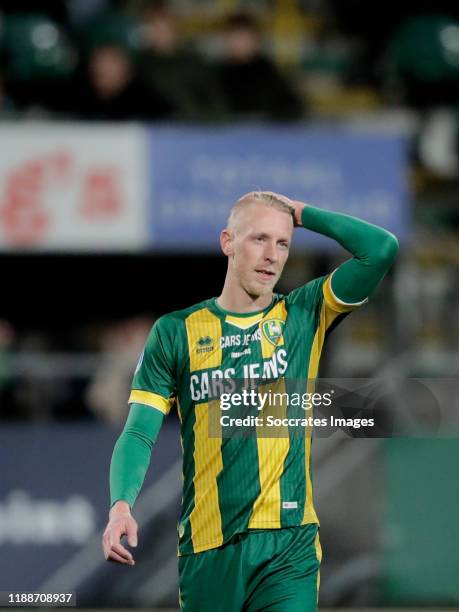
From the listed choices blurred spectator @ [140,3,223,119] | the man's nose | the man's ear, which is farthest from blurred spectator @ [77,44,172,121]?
the man's nose

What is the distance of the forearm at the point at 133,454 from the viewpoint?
15.3 ft

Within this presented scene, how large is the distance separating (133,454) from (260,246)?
847 mm

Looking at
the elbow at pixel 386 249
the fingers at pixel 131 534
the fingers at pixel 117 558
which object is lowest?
the fingers at pixel 117 558

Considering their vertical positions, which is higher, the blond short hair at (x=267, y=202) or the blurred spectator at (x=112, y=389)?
the blurred spectator at (x=112, y=389)

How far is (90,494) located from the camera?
9.09 meters

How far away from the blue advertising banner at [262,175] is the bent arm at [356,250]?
5.08 metres

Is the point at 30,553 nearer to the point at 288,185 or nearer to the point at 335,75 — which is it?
the point at 288,185

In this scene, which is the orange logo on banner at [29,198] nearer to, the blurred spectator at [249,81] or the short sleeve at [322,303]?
the blurred spectator at [249,81]

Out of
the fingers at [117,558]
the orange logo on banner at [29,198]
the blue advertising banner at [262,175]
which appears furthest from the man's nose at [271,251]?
the orange logo on banner at [29,198]

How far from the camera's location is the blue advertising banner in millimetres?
10016

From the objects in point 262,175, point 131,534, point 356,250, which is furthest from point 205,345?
point 262,175

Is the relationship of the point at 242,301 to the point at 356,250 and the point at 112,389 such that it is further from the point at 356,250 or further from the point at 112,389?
the point at 112,389

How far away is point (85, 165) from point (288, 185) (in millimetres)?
1496

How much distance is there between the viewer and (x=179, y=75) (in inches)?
440
